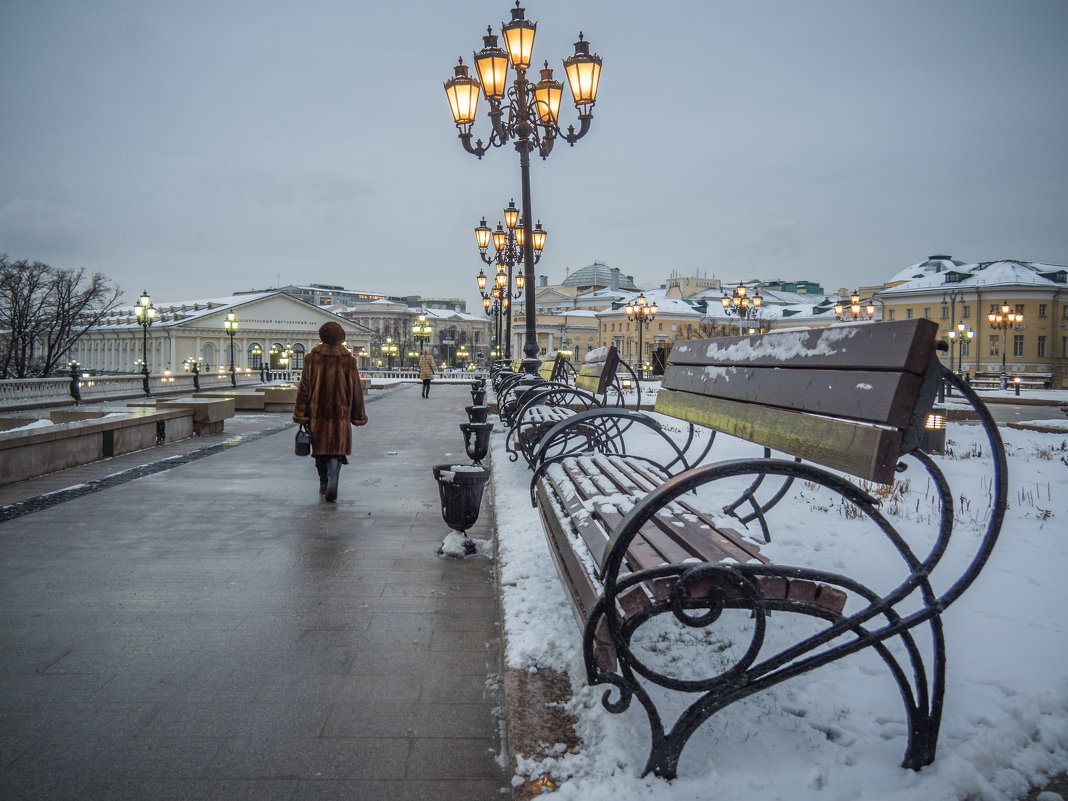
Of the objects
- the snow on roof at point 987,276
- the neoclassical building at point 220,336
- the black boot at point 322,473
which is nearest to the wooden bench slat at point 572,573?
the black boot at point 322,473

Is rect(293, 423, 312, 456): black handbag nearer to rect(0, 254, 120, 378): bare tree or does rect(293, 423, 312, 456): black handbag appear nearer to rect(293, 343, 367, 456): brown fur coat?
rect(293, 343, 367, 456): brown fur coat

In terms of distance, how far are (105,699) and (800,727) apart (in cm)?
240

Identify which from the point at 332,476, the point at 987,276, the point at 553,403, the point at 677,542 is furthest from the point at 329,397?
the point at 987,276

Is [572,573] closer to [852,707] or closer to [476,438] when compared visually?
[852,707]

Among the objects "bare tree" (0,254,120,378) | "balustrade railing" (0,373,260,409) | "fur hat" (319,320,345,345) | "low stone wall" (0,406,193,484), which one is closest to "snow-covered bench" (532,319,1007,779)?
"fur hat" (319,320,345,345)

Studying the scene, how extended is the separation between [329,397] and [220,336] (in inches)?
2680

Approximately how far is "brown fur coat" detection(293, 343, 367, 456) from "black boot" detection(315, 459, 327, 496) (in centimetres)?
18

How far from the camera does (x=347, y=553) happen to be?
14.2 feet

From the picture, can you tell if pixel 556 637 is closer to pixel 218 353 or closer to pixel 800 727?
pixel 800 727

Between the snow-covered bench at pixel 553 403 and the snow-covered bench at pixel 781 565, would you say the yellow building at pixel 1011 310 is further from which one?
the snow-covered bench at pixel 781 565

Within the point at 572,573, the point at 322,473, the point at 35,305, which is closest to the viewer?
the point at 572,573

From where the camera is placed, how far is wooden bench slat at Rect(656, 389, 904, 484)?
1.77 metres

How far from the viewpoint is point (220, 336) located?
219 ft

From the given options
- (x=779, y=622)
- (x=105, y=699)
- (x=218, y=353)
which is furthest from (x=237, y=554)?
(x=218, y=353)
